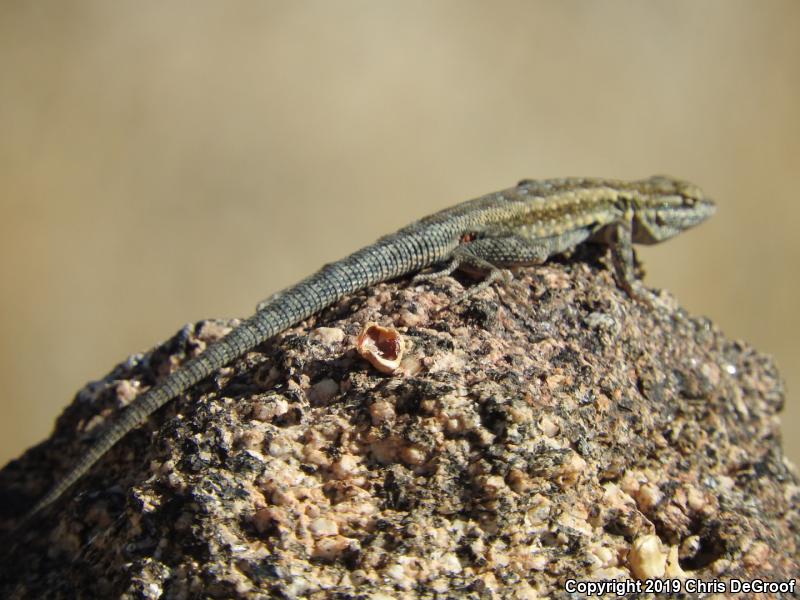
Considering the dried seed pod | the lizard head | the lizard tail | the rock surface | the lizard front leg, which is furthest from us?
the lizard head

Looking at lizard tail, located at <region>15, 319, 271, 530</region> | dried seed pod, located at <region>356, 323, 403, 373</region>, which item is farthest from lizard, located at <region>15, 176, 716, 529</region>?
dried seed pod, located at <region>356, 323, 403, 373</region>

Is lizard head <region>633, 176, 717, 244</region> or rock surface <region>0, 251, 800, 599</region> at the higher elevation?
lizard head <region>633, 176, 717, 244</region>

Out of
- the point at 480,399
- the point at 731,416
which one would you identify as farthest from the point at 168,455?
the point at 731,416

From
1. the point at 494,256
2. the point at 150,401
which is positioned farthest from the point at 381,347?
the point at 494,256

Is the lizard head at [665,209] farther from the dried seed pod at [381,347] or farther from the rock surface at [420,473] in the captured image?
the dried seed pod at [381,347]

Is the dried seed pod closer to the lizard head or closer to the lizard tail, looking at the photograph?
the lizard tail

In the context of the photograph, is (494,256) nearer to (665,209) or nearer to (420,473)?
(420,473)

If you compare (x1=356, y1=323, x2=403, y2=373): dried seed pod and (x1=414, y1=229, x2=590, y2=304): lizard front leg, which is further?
(x1=414, y1=229, x2=590, y2=304): lizard front leg
